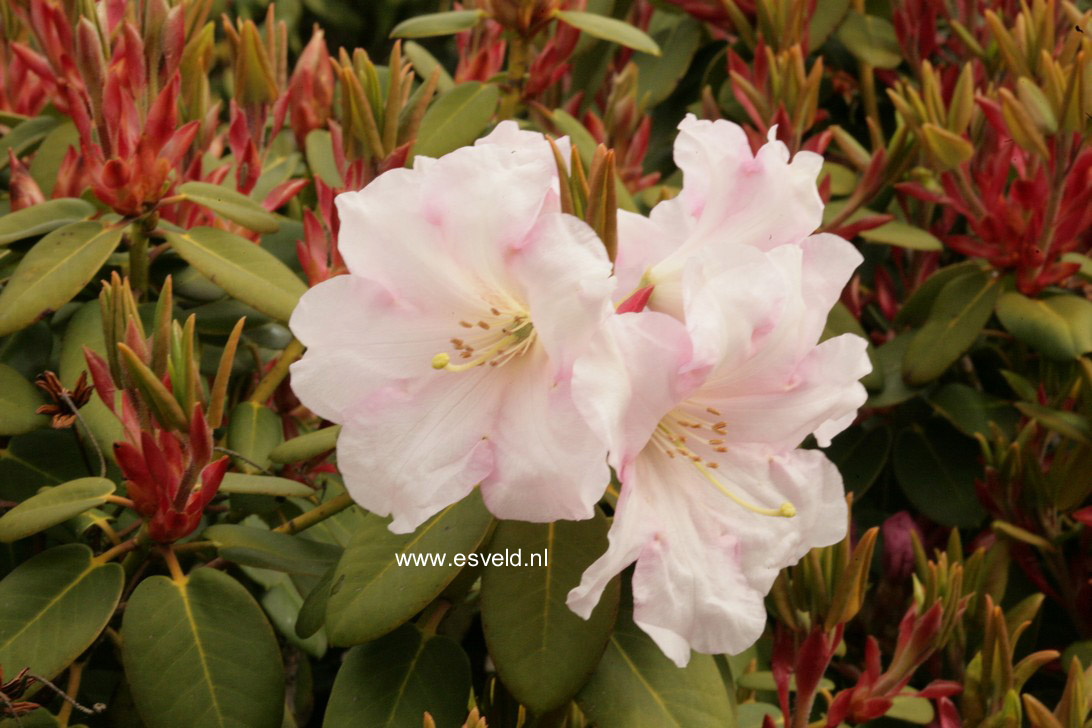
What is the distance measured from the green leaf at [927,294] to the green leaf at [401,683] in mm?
782

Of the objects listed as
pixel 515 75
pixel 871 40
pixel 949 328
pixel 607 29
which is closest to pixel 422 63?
pixel 515 75

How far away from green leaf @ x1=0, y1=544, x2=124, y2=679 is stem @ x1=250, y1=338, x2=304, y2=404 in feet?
0.73

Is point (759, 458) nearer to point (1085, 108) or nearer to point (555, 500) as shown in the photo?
point (555, 500)

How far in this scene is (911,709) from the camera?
1052mm

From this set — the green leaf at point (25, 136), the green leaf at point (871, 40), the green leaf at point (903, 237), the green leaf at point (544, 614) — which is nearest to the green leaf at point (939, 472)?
the green leaf at point (903, 237)

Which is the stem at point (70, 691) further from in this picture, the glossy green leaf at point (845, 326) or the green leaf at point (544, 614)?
the glossy green leaf at point (845, 326)

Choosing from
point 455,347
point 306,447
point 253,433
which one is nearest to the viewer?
point 455,347

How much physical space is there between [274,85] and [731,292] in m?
0.70

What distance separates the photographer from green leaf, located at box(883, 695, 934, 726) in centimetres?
104

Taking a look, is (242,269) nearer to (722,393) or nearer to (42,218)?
(42,218)

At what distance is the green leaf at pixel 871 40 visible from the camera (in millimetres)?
1528

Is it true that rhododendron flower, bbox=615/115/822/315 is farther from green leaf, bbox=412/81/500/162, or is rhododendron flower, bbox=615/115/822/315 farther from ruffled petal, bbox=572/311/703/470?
green leaf, bbox=412/81/500/162

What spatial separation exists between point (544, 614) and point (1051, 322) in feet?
2.32

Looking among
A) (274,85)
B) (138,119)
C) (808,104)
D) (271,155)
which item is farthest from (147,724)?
(808,104)
